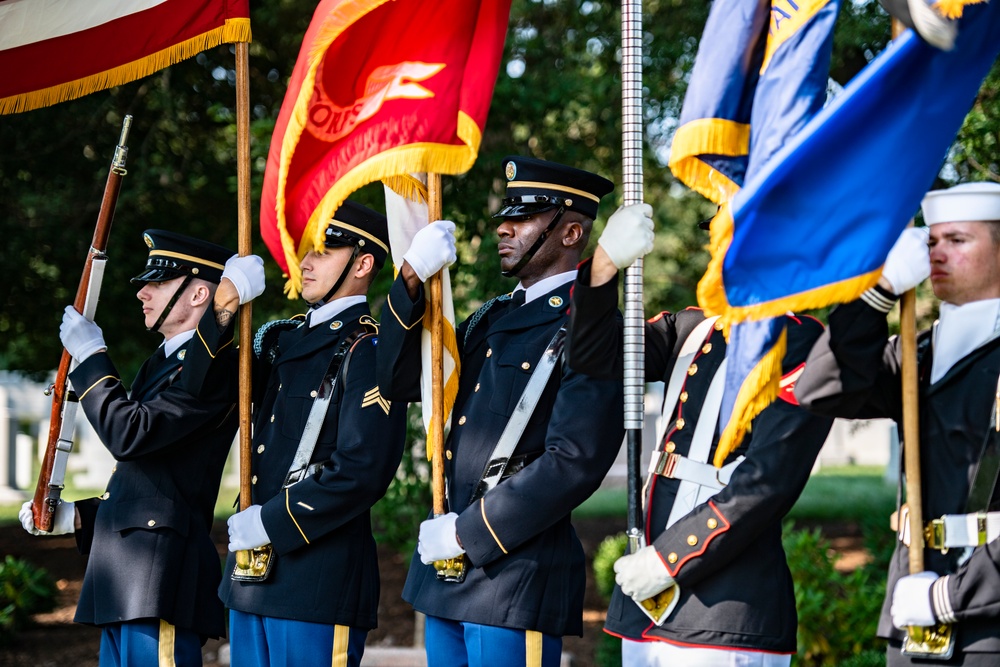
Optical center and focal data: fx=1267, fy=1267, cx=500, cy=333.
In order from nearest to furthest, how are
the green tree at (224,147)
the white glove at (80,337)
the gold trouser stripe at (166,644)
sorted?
the gold trouser stripe at (166,644) < the white glove at (80,337) < the green tree at (224,147)

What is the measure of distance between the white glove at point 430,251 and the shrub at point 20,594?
19.9 ft

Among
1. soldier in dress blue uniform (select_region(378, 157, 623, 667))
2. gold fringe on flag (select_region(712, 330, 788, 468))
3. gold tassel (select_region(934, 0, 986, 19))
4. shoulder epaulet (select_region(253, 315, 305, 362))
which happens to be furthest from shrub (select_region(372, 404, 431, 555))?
gold tassel (select_region(934, 0, 986, 19))

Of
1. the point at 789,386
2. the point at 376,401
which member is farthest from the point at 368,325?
the point at 789,386

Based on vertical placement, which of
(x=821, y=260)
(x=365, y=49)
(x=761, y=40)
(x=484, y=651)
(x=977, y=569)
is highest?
(x=365, y=49)

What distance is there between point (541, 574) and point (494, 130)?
5.18 meters

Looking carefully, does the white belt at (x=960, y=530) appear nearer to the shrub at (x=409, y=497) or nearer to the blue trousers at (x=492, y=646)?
the blue trousers at (x=492, y=646)

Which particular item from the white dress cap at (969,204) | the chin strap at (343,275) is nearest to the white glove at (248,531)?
the chin strap at (343,275)

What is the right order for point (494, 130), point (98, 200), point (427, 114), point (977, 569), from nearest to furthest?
point (977, 569) < point (427, 114) < point (494, 130) < point (98, 200)

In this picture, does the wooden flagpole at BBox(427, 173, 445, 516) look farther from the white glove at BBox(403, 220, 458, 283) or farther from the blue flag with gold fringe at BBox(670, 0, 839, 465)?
the blue flag with gold fringe at BBox(670, 0, 839, 465)

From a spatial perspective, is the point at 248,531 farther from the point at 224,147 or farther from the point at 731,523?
the point at 224,147

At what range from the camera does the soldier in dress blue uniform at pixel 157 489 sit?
4.77 m

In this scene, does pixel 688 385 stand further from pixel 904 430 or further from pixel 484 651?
pixel 484 651

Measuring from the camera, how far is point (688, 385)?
12.7 ft

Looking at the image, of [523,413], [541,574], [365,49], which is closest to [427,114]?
[365,49]
